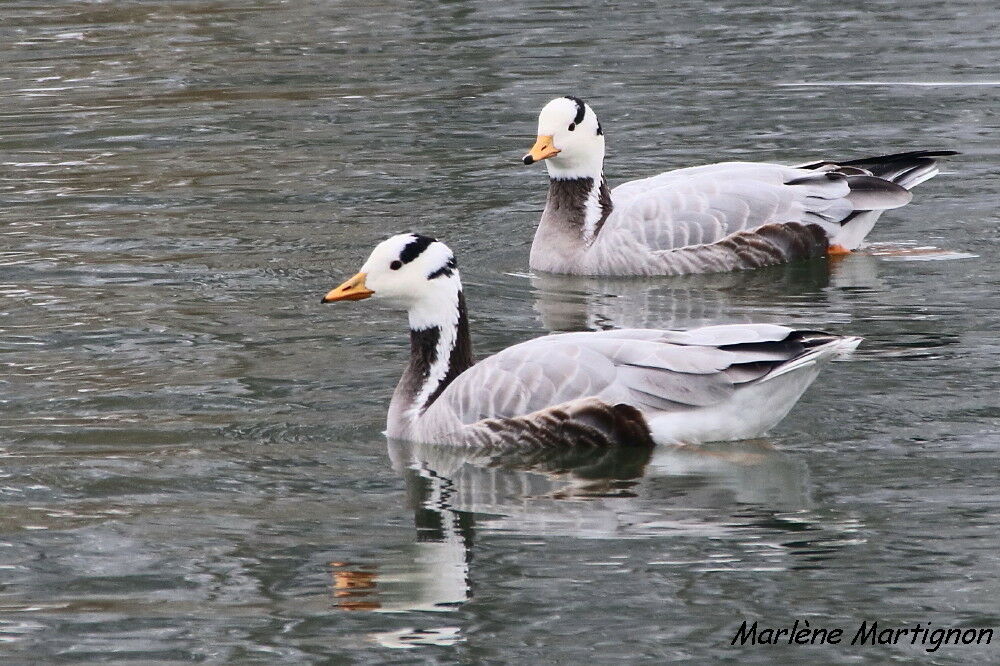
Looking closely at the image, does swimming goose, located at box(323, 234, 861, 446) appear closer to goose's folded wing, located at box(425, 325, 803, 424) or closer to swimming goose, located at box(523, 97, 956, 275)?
goose's folded wing, located at box(425, 325, 803, 424)

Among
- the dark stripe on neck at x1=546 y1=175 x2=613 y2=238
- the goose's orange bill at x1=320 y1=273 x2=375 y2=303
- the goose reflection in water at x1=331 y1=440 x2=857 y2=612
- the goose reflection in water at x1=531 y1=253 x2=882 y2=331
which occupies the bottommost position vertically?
the goose reflection in water at x1=531 y1=253 x2=882 y2=331

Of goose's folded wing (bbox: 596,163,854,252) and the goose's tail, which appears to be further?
the goose's tail

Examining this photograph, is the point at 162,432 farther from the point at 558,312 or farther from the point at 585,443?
the point at 558,312

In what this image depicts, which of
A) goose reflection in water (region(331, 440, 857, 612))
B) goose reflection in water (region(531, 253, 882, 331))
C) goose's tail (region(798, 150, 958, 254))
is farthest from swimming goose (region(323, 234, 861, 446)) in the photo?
goose's tail (region(798, 150, 958, 254))

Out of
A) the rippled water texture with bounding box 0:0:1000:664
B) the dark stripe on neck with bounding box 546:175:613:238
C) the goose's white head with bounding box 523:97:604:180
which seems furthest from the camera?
the dark stripe on neck with bounding box 546:175:613:238

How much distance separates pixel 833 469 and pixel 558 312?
4045 millimetres

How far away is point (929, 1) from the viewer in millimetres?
24016

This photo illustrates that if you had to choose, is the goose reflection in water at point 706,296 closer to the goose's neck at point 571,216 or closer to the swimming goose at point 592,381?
the goose's neck at point 571,216

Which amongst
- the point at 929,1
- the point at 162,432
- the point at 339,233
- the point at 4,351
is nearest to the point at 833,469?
the point at 162,432

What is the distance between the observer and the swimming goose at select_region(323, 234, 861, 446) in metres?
9.23

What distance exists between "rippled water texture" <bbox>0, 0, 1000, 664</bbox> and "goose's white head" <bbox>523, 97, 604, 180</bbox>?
0.89 metres

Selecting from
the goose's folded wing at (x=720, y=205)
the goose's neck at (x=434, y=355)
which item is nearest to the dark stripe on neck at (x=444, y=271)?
the goose's neck at (x=434, y=355)

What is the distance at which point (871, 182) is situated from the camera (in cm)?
1401

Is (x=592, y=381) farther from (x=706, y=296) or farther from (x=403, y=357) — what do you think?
(x=706, y=296)
